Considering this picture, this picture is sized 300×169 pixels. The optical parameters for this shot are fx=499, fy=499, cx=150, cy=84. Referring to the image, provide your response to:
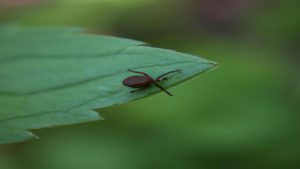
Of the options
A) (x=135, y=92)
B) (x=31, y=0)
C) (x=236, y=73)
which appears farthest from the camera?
(x=31, y=0)

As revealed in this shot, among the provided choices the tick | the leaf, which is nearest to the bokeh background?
the leaf

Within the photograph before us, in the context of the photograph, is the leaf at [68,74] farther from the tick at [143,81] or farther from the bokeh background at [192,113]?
the bokeh background at [192,113]

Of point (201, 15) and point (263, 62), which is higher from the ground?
point (201, 15)

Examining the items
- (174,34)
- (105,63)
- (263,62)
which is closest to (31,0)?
(174,34)

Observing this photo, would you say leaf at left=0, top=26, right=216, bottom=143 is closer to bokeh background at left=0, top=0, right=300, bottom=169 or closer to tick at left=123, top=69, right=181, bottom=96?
tick at left=123, top=69, right=181, bottom=96

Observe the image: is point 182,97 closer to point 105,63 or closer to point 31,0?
point 105,63

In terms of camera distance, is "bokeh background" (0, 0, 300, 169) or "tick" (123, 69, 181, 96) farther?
"bokeh background" (0, 0, 300, 169)

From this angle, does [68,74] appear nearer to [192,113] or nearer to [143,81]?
[143,81]
